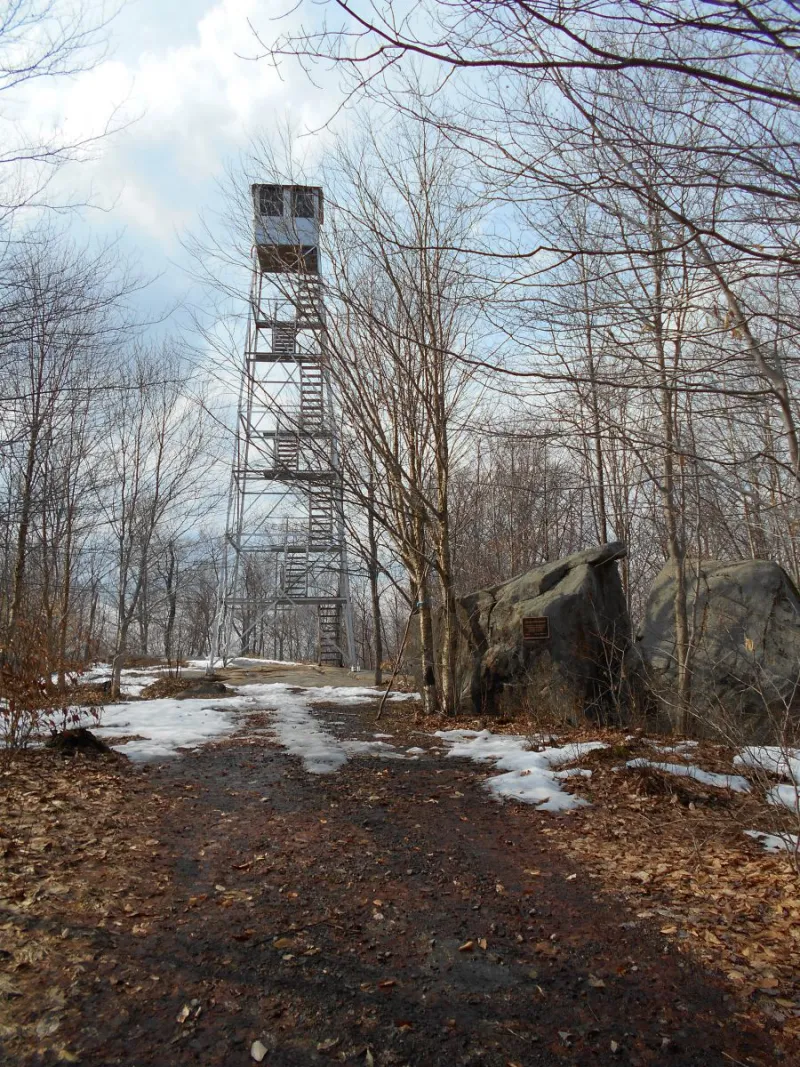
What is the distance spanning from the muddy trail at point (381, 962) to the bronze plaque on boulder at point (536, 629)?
4.55 meters

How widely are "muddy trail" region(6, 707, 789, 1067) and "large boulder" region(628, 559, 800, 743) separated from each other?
15.1 feet

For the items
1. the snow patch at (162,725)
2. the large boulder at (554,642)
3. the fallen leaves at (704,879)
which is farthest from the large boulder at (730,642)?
the snow patch at (162,725)

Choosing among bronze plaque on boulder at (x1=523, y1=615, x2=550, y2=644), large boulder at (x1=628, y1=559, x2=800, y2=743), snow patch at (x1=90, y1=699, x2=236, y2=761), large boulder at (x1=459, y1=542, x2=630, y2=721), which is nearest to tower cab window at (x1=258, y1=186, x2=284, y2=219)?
large boulder at (x1=459, y1=542, x2=630, y2=721)

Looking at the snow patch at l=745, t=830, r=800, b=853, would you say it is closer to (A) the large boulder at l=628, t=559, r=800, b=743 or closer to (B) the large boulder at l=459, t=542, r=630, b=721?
(A) the large boulder at l=628, t=559, r=800, b=743

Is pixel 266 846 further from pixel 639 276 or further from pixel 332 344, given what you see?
pixel 332 344

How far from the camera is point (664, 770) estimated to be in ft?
18.1

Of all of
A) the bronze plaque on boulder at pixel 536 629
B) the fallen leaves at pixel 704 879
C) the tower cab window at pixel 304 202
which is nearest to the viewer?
the fallen leaves at pixel 704 879

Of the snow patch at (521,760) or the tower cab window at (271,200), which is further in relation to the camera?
the tower cab window at (271,200)

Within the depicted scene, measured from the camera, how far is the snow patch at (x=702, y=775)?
17.9ft

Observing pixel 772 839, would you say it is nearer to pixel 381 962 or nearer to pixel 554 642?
pixel 381 962

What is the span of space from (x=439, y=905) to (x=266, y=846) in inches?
50.9

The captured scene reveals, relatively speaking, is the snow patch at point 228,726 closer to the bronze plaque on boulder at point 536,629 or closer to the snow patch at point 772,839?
the bronze plaque on boulder at point 536,629

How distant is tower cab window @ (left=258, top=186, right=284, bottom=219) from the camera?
9047 millimetres

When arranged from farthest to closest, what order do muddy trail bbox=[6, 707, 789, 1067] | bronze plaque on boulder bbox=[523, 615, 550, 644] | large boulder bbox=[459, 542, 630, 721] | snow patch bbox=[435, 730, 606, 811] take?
bronze plaque on boulder bbox=[523, 615, 550, 644] < large boulder bbox=[459, 542, 630, 721] < snow patch bbox=[435, 730, 606, 811] < muddy trail bbox=[6, 707, 789, 1067]
